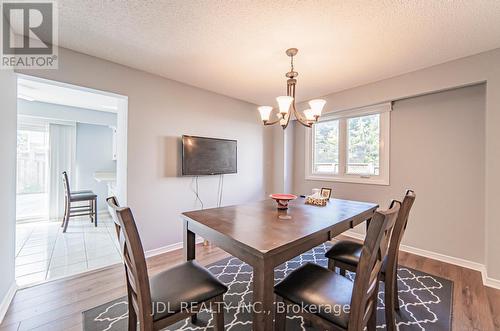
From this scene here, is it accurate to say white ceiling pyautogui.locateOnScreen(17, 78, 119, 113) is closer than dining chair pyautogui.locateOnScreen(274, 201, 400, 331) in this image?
No

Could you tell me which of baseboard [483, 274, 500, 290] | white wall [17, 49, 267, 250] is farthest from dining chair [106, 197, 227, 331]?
baseboard [483, 274, 500, 290]

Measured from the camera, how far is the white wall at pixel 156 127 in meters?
2.42

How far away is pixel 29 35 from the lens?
203cm

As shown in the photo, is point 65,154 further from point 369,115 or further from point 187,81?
point 369,115

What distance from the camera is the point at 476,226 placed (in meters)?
2.50

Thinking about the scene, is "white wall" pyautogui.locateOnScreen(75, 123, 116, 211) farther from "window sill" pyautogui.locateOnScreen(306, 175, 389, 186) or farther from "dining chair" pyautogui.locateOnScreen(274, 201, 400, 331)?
"dining chair" pyautogui.locateOnScreen(274, 201, 400, 331)

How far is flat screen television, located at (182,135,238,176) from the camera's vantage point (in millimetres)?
3066

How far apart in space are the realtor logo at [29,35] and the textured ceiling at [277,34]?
0.11 meters

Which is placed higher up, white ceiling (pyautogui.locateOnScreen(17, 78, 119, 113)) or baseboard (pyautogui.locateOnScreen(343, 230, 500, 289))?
white ceiling (pyautogui.locateOnScreen(17, 78, 119, 113))

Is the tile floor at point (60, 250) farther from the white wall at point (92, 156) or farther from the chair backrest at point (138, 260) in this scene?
the chair backrest at point (138, 260)

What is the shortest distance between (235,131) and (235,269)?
2275 millimetres

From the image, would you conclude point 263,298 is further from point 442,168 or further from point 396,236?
point 442,168

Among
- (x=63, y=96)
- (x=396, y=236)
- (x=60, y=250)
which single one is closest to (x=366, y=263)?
(x=396, y=236)

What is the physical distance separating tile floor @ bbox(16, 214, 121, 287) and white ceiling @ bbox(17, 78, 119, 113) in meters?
2.15
